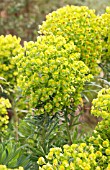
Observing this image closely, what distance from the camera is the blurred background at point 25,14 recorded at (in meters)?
7.83

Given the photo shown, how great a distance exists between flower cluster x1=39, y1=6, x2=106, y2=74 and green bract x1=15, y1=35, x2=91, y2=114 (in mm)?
183

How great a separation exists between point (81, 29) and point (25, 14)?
5893mm

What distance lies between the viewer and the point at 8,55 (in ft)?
8.46

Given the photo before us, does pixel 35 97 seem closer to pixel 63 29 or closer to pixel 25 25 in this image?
pixel 63 29

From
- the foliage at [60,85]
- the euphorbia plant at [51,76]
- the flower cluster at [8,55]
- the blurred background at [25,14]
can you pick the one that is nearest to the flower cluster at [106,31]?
the foliage at [60,85]

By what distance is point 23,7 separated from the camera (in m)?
8.03

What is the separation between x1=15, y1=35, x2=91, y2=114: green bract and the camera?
2.00 metres

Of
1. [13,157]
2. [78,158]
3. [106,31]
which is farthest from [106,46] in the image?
[78,158]

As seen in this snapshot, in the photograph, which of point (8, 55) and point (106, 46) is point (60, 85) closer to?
point (106, 46)

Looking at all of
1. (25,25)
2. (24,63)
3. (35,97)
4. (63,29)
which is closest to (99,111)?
(35,97)

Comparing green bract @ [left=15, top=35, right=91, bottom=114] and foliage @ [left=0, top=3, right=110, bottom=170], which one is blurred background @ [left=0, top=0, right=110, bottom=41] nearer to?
foliage @ [left=0, top=3, right=110, bottom=170]

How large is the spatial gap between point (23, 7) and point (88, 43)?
19.5 ft

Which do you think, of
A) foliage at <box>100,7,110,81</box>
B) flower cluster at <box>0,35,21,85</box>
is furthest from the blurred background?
foliage at <box>100,7,110,81</box>

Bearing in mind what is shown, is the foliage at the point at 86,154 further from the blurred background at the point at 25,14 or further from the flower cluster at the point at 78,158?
the blurred background at the point at 25,14
